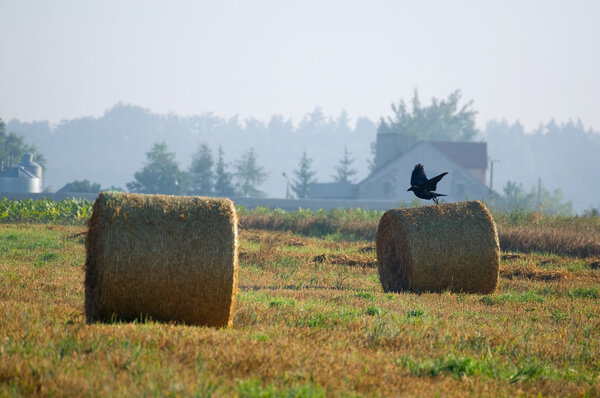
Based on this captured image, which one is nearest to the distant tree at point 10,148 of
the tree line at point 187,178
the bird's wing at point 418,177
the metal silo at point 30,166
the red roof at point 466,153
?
the metal silo at point 30,166

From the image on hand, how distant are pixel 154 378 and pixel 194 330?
1985 mm

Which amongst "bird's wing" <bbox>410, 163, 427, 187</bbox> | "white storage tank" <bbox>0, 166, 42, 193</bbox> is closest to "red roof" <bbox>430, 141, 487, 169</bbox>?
"white storage tank" <bbox>0, 166, 42, 193</bbox>

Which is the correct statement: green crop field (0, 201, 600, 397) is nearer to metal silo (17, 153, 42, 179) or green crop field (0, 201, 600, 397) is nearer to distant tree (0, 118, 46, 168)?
metal silo (17, 153, 42, 179)

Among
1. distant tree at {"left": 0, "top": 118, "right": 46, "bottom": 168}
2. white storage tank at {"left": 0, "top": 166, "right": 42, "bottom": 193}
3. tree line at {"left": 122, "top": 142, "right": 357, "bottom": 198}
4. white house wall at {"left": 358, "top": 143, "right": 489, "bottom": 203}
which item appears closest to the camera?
white house wall at {"left": 358, "top": 143, "right": 489, "bottom": 203}

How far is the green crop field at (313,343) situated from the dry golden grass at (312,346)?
19mm

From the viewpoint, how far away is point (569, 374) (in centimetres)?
736

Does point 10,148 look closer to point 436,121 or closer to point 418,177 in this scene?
point 436,121

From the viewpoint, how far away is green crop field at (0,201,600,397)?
594 centimetres

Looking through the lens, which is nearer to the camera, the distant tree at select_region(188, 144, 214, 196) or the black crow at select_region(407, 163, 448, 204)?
the black crow at select_region(407, 163, 448, 204)

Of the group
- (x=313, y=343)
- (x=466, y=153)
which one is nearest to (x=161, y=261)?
(x=313, y=343)

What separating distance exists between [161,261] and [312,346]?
2213 millimetres

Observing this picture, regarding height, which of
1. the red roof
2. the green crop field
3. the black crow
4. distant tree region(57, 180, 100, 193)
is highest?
the red roof

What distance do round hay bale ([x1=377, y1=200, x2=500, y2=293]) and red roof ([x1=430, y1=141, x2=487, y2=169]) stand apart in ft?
211

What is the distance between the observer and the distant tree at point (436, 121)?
366 ft
